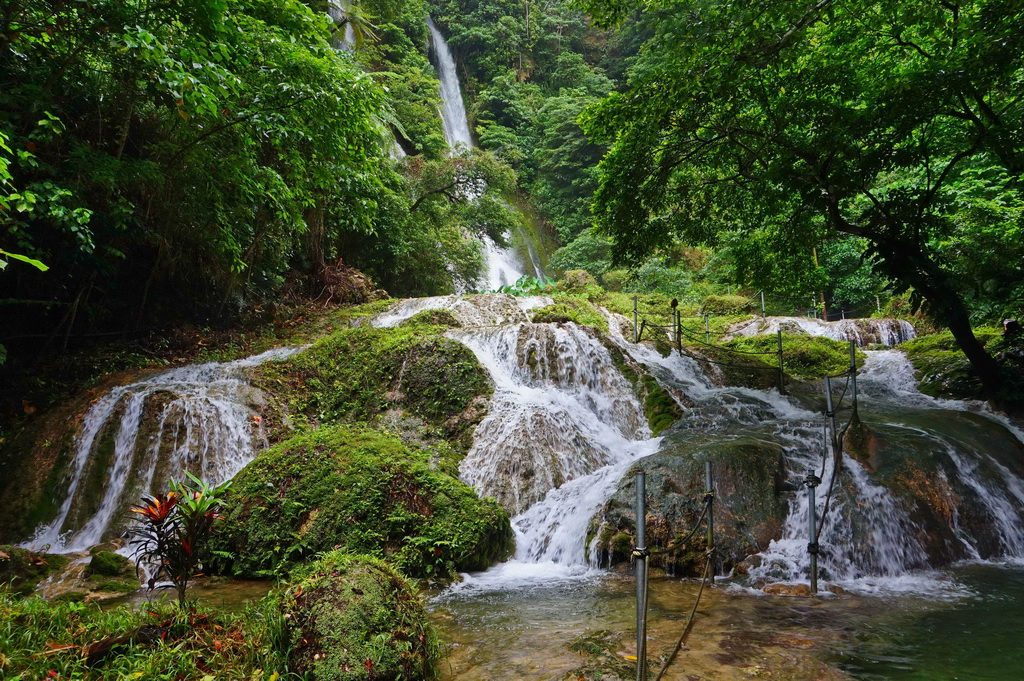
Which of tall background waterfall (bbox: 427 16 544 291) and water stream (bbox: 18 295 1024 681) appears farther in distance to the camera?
tall background waterfall (bbox: 427 16 544 291)

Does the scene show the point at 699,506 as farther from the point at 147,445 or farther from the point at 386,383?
the point at 147,445

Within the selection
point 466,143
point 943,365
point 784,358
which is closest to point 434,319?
point 784,358

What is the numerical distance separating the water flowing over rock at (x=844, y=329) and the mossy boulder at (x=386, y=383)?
41.7 feet

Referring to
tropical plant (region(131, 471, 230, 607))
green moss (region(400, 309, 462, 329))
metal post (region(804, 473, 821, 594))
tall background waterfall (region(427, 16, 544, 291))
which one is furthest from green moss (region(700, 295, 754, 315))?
tropical plant (region(131, 471, 230, 607))

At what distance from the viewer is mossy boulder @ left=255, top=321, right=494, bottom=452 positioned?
9047mm

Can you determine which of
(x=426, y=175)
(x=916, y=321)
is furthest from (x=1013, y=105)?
(x=426, y=175)

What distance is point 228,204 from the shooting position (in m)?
9.55

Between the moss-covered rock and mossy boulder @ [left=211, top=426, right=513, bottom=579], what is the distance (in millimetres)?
1557

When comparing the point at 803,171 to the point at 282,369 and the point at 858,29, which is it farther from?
the point at 282,369

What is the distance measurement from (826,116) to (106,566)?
1053 cm

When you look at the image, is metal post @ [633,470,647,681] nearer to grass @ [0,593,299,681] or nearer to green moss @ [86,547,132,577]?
grass @ [0,593,299,681]

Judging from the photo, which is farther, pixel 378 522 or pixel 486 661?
pixel 378 522

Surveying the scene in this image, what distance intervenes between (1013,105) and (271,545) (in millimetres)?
10599

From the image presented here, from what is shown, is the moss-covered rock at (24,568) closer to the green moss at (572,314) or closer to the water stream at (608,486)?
the water stream at (608,486)
